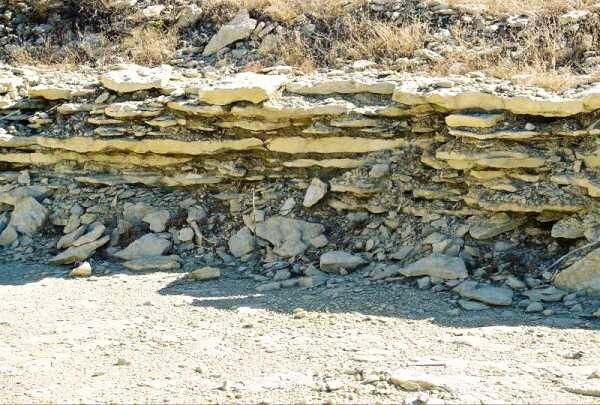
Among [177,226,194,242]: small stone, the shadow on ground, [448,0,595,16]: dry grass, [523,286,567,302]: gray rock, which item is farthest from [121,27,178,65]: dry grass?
[523,286,567,302]: gray rock

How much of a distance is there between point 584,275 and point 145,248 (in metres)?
4.09

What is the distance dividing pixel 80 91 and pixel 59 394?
15.9 ft

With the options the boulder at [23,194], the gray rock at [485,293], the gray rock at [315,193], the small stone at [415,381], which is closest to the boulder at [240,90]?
the gray rock at [315,193]

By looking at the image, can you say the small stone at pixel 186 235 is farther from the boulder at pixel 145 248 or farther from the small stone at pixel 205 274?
the small stone at pixel 205 274

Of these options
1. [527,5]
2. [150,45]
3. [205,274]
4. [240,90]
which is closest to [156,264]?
[205,274]

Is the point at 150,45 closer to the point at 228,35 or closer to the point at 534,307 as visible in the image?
the point at 228,35

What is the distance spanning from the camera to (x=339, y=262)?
7164 millimetres

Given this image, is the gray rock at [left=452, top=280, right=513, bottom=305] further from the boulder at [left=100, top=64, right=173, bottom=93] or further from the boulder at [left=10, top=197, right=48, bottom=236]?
the boulder at [left=10, top=197, right=48, bottom=236]

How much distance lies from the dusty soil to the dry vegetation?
2.69m

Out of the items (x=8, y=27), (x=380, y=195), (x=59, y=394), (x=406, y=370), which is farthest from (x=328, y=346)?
(x=8, y=27)

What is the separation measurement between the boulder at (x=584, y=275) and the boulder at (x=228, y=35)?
5520 mm

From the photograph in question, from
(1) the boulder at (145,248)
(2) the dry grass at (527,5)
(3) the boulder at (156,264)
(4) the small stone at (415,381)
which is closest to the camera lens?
(4) the small stone at (415,381)

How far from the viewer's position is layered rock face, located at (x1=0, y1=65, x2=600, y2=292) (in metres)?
6.96

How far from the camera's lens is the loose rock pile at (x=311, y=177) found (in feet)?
22.6
